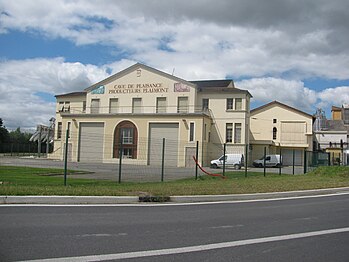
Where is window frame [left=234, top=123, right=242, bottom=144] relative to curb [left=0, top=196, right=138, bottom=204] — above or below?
above

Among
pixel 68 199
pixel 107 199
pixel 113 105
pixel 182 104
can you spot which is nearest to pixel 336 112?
pixel 182 104

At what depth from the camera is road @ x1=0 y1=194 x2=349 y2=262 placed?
6.18 metres

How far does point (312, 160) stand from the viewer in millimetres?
36500

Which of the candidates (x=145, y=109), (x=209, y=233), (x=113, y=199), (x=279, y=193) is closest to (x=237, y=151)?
(x=145, y=109)

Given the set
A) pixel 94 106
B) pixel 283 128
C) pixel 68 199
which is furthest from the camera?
pixel 283 128

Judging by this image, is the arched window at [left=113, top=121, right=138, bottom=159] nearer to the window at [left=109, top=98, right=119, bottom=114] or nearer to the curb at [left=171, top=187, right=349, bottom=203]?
the window at [left=109, top=98, right=119, bottom=114]

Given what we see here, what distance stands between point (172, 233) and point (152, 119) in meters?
42.2

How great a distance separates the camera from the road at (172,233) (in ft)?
20.3

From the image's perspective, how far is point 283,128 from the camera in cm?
6159

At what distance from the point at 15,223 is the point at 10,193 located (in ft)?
12.0

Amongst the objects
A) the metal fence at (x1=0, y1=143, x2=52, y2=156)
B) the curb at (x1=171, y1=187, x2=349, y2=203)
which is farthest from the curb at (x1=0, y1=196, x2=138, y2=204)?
the metal fence at (x1=0, y1=143, x2=52, y2=156)

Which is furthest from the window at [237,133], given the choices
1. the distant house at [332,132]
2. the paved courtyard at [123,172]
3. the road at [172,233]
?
the road at [172,233]

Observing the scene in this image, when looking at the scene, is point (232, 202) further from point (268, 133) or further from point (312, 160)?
point (268, 133)

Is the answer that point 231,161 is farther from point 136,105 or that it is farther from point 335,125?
point 335,125
